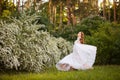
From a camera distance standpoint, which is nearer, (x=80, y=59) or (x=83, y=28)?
(x=80, y=59)

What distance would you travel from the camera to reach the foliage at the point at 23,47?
1134 cm

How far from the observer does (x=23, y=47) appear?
40.1 feet

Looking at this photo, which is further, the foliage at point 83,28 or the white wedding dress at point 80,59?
the foliage at point 83,28

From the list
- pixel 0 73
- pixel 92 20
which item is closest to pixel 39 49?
pixel 0 73

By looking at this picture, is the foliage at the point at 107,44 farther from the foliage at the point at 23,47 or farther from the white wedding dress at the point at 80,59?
the foliage at the point at 23,47

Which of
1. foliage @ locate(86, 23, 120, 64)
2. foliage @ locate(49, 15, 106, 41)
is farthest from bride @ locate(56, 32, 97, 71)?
foliage @ locate(49, 15, 106, 41)

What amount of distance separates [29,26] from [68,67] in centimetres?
253

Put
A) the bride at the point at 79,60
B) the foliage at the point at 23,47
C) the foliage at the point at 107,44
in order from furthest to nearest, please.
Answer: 1. the foliage at the point at 107,44
2. the bride at the point at 79,60
3. the foliage at the point at 23,47

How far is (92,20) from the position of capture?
24562mm

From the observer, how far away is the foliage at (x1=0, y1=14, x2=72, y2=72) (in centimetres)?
1134

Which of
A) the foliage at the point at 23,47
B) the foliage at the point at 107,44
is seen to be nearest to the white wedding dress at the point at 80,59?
the foliage at the point at 23,47

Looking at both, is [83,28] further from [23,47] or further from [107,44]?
[23,47]

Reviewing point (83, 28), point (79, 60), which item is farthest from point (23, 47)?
point (83, 28)

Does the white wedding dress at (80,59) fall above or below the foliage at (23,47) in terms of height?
below
